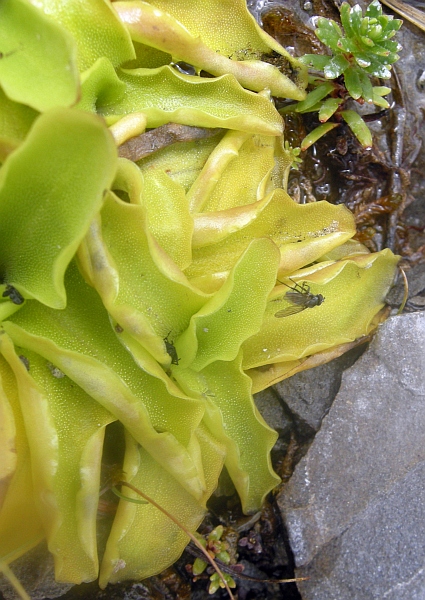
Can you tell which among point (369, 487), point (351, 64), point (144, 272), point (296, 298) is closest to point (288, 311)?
point (296, 298)

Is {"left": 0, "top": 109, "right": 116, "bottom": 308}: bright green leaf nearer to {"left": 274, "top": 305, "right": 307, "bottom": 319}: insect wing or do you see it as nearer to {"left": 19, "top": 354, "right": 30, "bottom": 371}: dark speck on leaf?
{"left": 19, "top": 354, "right": 30, "bottom": 371}: dark speck on leaf

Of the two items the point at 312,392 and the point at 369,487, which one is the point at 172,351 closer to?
the point at 312,392

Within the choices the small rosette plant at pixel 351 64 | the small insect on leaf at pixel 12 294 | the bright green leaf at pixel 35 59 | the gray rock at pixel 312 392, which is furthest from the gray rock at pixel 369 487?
the bright green leaf at pixel 35 59

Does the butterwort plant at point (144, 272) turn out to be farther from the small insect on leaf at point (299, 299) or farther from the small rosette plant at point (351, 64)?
the small rosette plant at point (351, 64)

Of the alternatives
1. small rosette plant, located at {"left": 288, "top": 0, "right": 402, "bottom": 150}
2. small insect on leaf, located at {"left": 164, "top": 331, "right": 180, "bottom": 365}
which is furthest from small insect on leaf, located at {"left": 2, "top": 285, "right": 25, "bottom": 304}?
small rosette plant, located at {"left": 288, "top": 0, "right": 402, "bottom": 150}

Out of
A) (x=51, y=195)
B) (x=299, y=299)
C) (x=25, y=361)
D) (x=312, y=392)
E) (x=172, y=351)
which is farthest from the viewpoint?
(x=312, y=392)

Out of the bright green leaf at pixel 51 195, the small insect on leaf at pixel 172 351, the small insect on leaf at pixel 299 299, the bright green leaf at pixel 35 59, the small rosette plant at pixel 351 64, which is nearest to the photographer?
the bright green leaf at pixel 51 195

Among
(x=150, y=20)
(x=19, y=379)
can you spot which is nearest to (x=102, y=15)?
(x=150, y=20)
